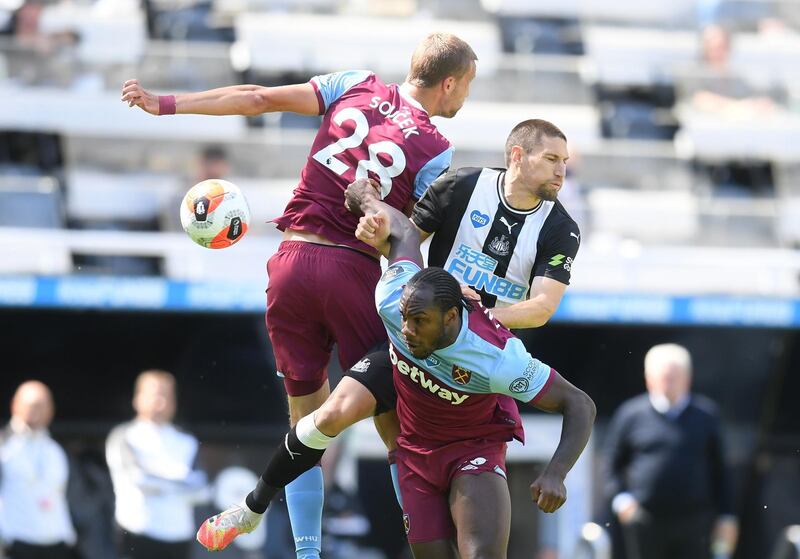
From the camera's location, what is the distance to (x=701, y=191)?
1226 centimetres

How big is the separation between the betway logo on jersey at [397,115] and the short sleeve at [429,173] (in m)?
0.15

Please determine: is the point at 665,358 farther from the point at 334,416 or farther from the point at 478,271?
the point at 334,416

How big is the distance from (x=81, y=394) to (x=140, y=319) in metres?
0.74

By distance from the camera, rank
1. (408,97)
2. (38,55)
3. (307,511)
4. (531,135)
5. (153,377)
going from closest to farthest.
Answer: (531,135) → (408,97) → (307,511) → (153,377) → (38,55)

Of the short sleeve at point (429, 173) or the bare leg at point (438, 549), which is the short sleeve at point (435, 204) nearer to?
the short sleeve at point (429, 173)

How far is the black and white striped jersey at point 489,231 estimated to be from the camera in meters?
5.86

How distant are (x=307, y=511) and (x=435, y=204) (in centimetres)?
155

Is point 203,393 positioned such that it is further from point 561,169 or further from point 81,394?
point 561,169

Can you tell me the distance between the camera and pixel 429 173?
19.6 feet

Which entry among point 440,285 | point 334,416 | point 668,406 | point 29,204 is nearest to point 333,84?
point 440,285

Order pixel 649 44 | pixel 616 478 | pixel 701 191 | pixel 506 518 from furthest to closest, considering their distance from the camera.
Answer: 1. pixel 649 44
2. pixel 701 191
3. pixel 616 478
4. pixel 506 518

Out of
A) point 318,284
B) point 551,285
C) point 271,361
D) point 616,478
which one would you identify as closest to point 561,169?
point 551,285

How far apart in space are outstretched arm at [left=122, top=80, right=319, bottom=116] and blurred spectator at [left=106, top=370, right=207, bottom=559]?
4.18 metres

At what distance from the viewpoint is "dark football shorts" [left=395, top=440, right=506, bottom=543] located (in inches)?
228
